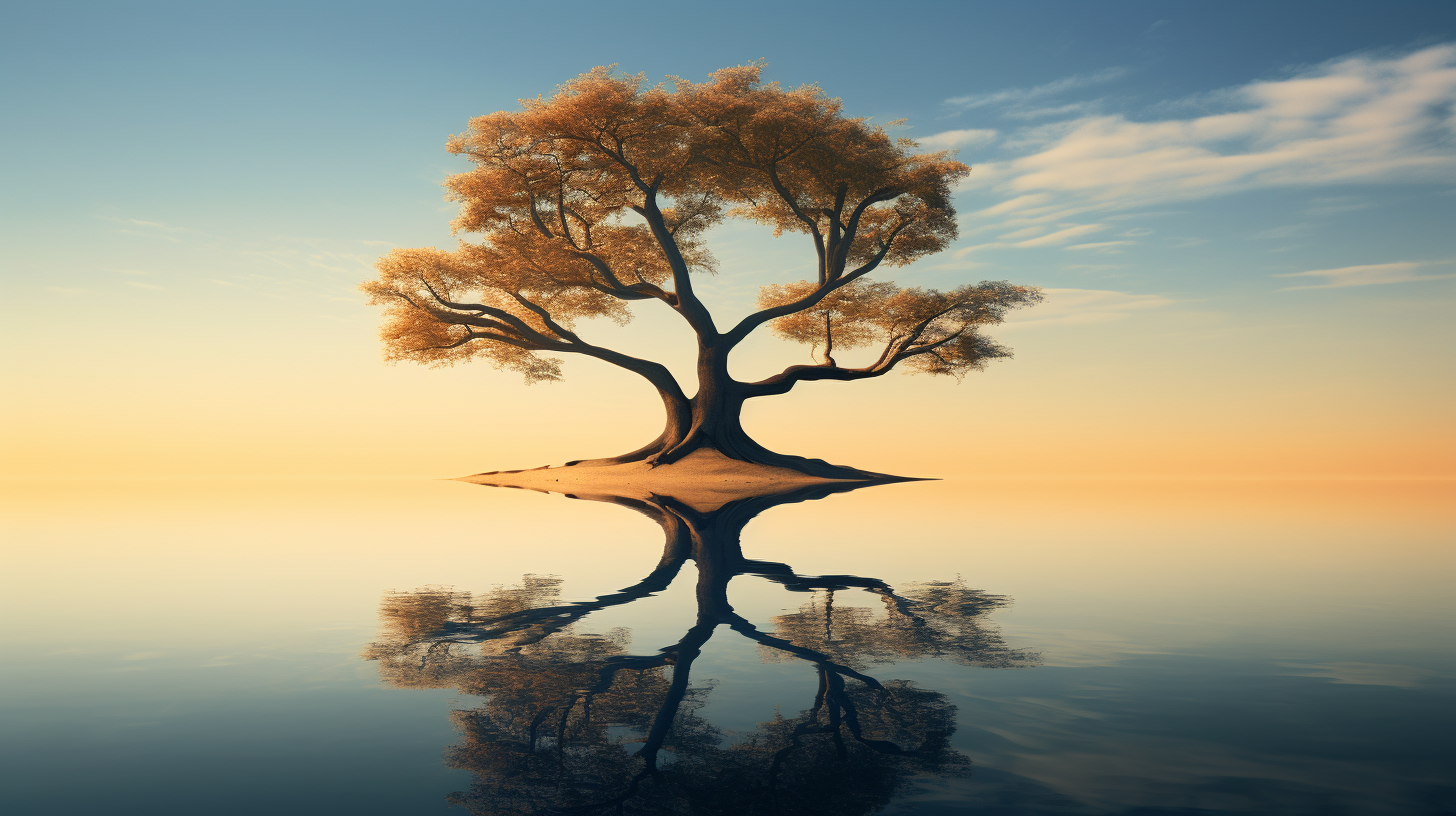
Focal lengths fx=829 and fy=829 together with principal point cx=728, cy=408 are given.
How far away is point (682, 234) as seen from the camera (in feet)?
109

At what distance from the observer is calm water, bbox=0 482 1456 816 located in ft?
9.83

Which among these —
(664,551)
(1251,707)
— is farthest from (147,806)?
(664,551)

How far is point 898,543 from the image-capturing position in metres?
10.9

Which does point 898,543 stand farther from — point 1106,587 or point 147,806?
point 147,806

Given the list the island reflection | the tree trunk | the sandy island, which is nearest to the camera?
the island reflection

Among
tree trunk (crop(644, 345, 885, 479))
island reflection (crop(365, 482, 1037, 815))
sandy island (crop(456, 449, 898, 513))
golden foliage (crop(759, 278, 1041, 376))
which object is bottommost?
island reflection (crop(365, 482, 1037, 815))

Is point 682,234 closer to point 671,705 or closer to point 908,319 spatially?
point 908,319

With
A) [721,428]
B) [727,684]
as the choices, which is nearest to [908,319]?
[721,428]

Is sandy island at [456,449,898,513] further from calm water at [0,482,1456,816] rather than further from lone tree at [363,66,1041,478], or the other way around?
calm water at [0,482,1456,816]

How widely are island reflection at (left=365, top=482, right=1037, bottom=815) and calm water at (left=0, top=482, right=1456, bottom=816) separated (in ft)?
0.06

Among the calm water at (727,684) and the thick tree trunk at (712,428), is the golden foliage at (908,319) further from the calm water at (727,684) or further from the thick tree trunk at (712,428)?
the calm water at (727,684)

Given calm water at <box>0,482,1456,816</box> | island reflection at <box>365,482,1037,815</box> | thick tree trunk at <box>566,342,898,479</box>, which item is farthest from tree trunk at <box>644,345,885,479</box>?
island reflection at <box>365,482,1037,815</box>

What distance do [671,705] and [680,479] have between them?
23.6 m

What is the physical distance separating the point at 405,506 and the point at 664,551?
1164cm
